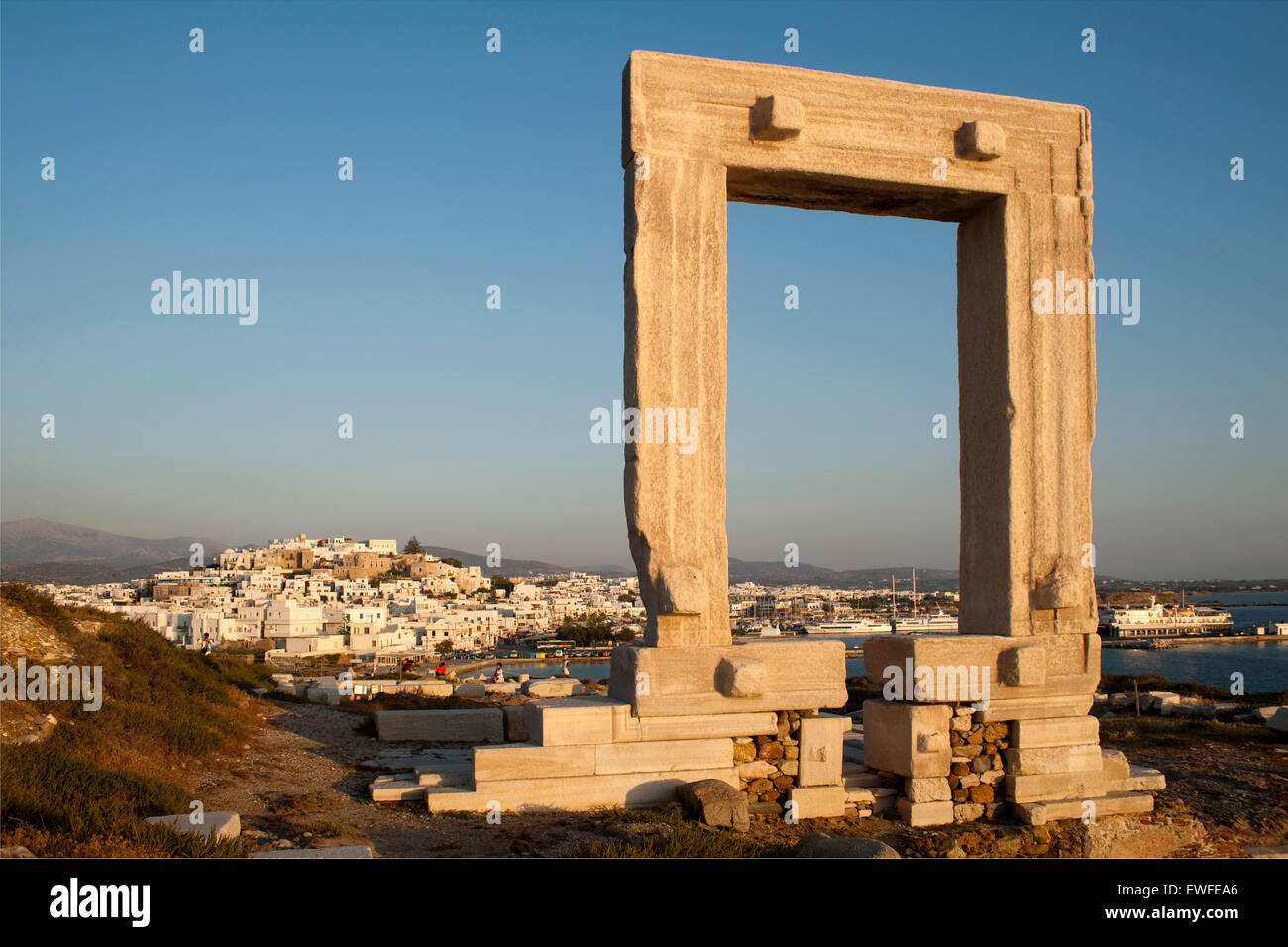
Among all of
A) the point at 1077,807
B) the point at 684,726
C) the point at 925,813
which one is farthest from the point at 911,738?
the point at 684,726

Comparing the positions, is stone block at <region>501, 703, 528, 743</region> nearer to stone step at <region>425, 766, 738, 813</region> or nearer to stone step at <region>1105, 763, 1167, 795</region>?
stone step at <region>425, 766, 738, 813</region>

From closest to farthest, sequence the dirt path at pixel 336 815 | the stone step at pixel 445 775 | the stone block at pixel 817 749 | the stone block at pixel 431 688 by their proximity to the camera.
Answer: the dirt path at pixel 336 815 → the stone step at pixel 445 775 → the stone block at pixel 817 749 → the stone block at pixel 431 688

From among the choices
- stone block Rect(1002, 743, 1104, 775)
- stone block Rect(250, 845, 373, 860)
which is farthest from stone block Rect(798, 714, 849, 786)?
stone block Rect(250, 845, 373, 860)

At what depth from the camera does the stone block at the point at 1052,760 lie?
8.95 meters

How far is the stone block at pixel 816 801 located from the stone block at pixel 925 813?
0.62 meters

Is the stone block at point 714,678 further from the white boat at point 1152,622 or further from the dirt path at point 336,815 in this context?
the white boat at point 1152,622

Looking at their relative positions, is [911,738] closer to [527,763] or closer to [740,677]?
[740,677]

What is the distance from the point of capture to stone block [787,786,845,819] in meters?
8.24

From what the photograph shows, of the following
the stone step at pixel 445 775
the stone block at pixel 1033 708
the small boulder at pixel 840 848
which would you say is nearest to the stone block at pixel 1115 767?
the stone block at pixel 1033 708

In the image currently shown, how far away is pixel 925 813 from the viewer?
8.58m

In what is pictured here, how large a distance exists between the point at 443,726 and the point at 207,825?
564 cm

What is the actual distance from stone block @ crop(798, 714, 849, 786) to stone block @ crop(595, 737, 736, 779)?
688mm
